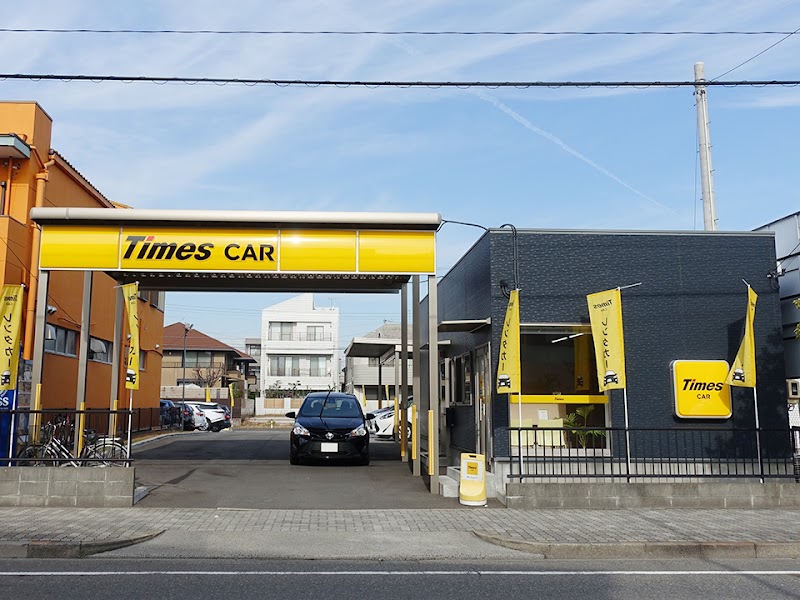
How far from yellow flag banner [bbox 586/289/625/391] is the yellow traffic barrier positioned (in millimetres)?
2490

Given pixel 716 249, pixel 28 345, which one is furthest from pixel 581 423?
pixel 28 345

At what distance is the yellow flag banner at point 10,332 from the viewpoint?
40.5 ft

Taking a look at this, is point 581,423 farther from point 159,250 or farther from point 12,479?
point 12,479

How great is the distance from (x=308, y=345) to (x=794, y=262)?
51.9m

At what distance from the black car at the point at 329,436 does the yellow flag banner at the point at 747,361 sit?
7583mm

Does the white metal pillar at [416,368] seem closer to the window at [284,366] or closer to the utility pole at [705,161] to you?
the utility pole at [705,161]

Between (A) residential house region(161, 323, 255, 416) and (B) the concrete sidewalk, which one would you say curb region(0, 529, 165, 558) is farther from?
(A) residential house region(161, 323, 255, 416)

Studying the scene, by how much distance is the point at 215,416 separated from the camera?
35000 mm

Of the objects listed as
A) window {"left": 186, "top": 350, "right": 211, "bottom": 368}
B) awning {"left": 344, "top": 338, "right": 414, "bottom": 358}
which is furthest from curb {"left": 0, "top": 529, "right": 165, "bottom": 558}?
window {"left": 186, "top": 350, "right": 211, "bottom": 368}

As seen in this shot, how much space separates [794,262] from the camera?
15445 millimetres

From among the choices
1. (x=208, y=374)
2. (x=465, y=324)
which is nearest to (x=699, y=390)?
(x=465, y=324)

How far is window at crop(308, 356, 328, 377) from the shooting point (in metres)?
64.1

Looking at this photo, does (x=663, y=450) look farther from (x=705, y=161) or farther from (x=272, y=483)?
(x=705, y=161)

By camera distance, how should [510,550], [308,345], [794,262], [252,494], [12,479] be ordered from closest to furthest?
[510,550]
[12,479]
[252,494]
[794,262]
[308,345]
